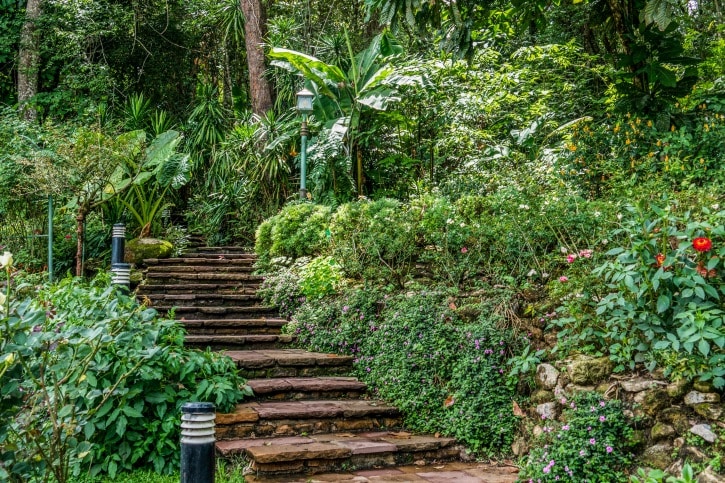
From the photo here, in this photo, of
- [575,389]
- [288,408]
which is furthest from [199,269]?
[575,389]

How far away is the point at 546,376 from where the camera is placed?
15.1 ft

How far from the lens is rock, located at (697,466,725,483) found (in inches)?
130

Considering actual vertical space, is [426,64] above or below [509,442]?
above

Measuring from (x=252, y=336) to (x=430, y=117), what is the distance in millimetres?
5439

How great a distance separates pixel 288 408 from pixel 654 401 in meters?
2.71

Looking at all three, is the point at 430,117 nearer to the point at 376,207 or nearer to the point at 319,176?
the point at 319,176

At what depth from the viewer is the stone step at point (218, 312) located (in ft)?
26.1

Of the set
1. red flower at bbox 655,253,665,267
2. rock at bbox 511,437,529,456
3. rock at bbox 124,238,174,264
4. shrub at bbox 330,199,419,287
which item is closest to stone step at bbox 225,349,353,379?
shrub at bbox 330,199,419,287

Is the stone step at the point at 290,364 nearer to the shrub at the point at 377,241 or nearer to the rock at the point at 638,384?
the shrub at the point at 377,241

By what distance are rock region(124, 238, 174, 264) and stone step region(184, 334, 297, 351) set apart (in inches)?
117

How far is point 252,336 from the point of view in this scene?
23.2ft

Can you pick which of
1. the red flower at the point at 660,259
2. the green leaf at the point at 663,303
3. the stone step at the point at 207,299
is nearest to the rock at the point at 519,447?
the green leaf at the point at 663,303

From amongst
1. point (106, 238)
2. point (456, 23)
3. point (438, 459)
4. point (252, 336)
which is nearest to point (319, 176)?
point (106, 238)

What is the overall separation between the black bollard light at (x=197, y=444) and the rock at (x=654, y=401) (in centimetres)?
251
